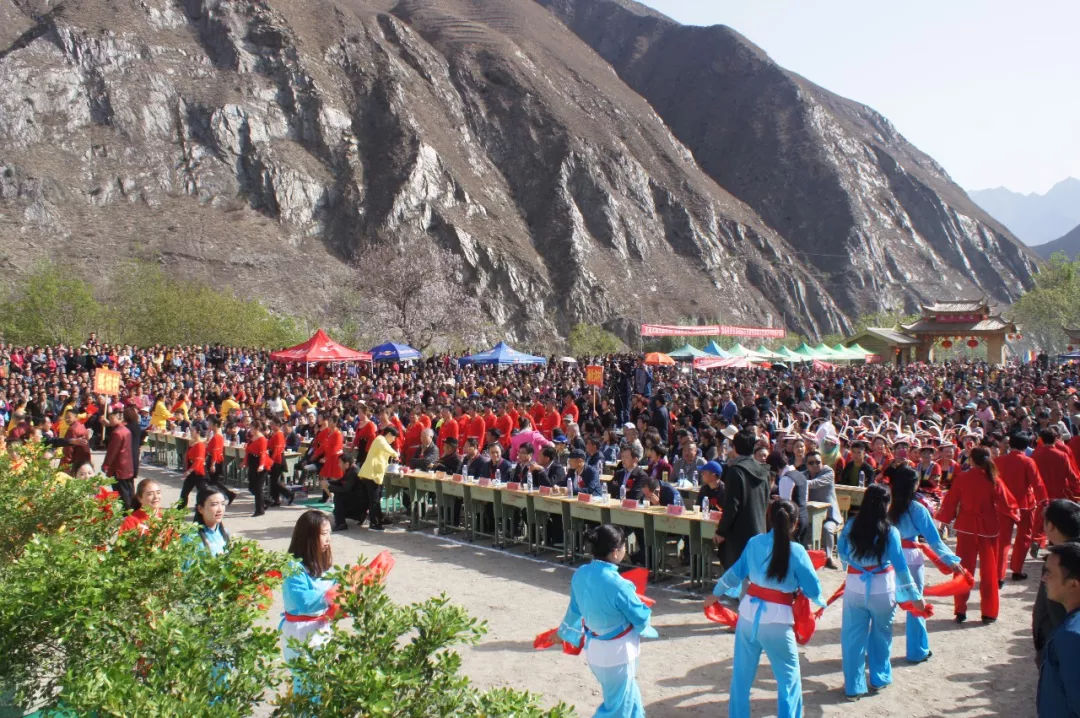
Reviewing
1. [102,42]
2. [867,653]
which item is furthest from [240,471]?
[102,42]

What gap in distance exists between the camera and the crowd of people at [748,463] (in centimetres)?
500

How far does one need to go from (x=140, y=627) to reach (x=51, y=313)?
42.8m

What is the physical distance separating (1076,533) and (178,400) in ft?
66.3

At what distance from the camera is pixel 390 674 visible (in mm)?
2730

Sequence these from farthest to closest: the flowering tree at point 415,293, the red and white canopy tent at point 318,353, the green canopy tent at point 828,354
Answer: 1. the flowering tree at point 415,293
2. the green canopy tent at point 828,354
3. the red and white canopy tent at point 318,353

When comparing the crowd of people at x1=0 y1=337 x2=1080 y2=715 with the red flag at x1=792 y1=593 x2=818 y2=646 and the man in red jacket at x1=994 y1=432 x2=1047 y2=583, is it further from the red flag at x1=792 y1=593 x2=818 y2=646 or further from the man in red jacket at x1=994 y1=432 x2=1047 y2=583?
the red flag at x1=792 y1=593 x2=818 y2=646

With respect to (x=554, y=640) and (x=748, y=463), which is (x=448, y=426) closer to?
(x=748, y=463)

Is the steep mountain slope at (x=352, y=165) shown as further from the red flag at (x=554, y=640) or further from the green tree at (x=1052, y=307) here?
the red flag at (x=554, y=640)

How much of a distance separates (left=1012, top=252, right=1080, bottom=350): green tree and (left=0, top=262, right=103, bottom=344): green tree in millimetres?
73278

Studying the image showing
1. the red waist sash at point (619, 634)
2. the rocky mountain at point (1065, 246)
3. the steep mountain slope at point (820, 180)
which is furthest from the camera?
the rocky mountain at point (1065, 246)

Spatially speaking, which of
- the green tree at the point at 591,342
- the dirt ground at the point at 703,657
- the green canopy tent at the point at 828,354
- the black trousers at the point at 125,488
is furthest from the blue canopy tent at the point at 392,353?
the green tree at the point at 591,342

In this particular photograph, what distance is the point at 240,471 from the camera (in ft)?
53.4

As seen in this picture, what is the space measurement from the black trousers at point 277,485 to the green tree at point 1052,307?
74982mm

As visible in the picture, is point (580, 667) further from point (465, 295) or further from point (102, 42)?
point (102, 42)
